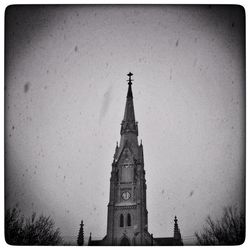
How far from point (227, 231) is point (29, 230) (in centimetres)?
347

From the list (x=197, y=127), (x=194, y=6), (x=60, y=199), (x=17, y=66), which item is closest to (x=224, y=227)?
(x=197, y=127)

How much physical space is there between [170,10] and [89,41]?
5.39 feet

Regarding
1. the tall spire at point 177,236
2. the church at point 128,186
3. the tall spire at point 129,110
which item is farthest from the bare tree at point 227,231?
the tall spire at point 129,110

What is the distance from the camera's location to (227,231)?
6777 mm

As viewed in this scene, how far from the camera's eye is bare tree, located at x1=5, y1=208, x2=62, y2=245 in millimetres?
6782

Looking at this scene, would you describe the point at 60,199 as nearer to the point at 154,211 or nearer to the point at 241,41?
the point at 154,211

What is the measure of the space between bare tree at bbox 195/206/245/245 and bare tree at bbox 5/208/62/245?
102 inches

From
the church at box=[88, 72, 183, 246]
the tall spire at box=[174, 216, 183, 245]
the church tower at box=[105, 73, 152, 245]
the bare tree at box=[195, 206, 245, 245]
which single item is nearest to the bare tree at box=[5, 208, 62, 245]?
the church at box=[88, 72, 183, 246]

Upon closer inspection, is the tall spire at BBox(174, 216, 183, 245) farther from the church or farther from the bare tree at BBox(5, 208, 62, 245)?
the bare tree at BBox(5, 208, 62, 245)

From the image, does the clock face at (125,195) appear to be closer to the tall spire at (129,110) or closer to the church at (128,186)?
the church at (128,186)

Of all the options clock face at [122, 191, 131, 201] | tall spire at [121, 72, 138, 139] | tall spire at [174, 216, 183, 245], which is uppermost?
tall spire at [121, 72, 138, 139]

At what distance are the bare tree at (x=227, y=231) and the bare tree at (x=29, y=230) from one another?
2.58 m

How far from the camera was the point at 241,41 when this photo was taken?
702 cm

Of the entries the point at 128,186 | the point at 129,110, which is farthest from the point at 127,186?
the point at 129,110
